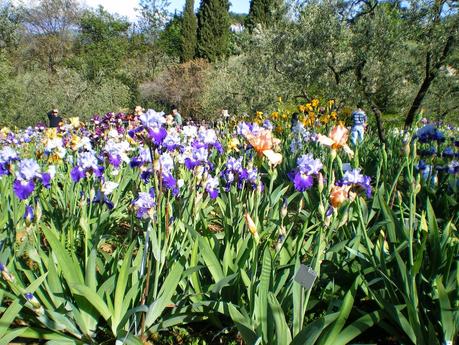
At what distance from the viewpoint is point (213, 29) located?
29609 millimetres

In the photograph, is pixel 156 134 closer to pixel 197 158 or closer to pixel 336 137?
pixel 197 158

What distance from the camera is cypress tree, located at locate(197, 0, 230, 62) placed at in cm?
2906

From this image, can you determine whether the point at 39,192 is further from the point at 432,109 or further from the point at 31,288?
the point at 432,109

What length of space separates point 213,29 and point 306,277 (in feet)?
100

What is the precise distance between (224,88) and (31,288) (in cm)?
1581

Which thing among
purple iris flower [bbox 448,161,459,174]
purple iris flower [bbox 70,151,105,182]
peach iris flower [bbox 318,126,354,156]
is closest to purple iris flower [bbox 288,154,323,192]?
peach iris flower [bbox 318,126,354,156]

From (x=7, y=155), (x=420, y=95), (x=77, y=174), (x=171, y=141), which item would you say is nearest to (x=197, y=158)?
(x=171, y=141)

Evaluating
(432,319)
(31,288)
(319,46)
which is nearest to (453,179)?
(432,319)

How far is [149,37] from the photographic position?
111ft

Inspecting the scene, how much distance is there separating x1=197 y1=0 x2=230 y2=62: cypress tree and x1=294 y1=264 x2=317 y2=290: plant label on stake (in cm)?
2899

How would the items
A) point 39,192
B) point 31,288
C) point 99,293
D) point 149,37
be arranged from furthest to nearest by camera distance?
point 149,37
point 39,192
point 99,293
point 31,288

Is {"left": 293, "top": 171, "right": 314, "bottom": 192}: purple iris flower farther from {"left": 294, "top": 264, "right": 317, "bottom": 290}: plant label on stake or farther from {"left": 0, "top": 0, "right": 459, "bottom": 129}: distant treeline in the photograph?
{"left": 0, "top": 0, "right": 459, "bottom": 129}: distant treeline

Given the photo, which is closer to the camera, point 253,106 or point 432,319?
point 432,319

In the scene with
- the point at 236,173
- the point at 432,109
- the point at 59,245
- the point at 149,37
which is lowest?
the point at 59,245
